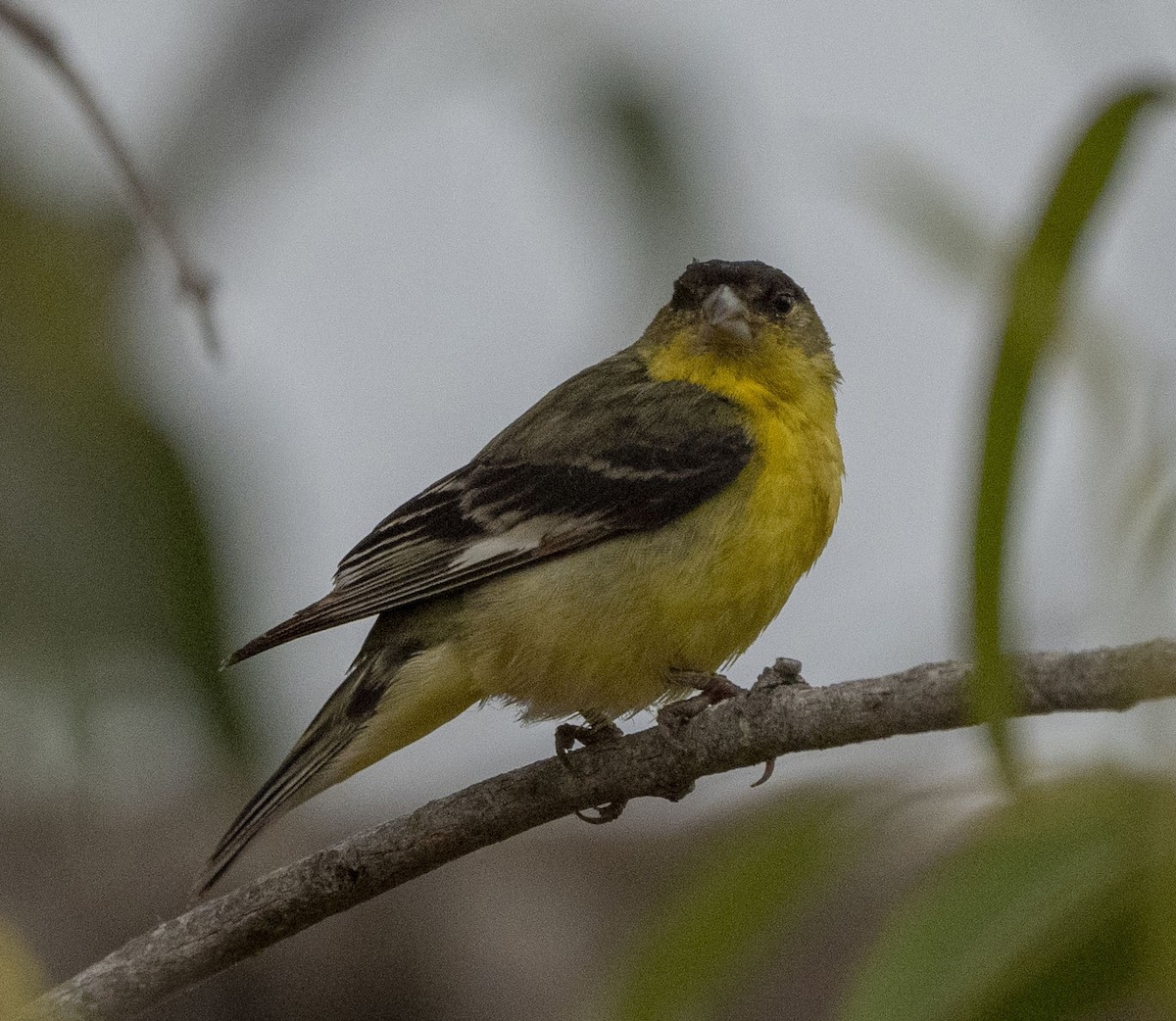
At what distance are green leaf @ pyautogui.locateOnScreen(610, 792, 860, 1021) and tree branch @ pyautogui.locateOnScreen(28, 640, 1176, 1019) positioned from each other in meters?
0.27

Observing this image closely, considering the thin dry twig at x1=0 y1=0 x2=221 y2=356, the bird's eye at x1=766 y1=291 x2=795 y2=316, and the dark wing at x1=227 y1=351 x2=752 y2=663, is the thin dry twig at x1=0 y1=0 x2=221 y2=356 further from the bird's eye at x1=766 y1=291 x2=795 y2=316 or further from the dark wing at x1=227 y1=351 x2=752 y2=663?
the bird's eye at x1=766 y1=291 x2=795 y2=316

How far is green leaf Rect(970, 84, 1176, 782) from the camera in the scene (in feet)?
4.51

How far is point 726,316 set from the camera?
14.1 feet

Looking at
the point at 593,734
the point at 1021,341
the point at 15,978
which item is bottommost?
the point at 593,734

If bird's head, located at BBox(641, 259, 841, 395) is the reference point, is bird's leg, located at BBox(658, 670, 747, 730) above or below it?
below

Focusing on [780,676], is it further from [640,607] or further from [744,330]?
[744,330]

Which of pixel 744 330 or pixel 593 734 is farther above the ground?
pixel 744 330

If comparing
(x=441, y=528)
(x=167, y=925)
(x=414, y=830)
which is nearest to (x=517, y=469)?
(x=441, y=528)

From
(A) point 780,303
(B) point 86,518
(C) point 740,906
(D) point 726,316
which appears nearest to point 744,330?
(D) point 726,316

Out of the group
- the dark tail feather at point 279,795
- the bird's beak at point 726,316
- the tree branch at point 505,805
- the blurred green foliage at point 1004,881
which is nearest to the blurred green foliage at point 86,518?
the dark tail feather at point 279,795

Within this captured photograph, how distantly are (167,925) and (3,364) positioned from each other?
109 centimetres

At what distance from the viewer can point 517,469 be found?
4.00 metres

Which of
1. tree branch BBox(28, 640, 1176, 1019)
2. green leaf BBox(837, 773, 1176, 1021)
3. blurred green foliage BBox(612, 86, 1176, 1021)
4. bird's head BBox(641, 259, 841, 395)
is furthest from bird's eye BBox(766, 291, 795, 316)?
green leaf BBox(837, 773, 1176, 1021)

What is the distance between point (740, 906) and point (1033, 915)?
0.39 meters
